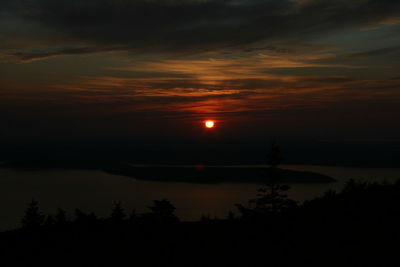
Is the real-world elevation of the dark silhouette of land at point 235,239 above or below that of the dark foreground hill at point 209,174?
below

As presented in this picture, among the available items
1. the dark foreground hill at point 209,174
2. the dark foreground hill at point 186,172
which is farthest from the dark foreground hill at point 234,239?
the dark foreground hill at point 209,174

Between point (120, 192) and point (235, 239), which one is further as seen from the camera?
point (120, 192)

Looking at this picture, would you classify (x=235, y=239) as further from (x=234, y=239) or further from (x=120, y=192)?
(x=120, y=192)

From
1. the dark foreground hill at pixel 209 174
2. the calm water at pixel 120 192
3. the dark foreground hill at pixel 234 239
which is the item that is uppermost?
the dark foreground hill at pixel 209 174

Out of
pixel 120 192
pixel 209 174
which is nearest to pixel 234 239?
pixel 120 192

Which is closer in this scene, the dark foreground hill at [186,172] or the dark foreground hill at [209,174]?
the dark foreground hill at [209,174]

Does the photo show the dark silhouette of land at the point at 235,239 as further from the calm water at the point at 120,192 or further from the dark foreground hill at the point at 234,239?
the calm water at the point at 120,192

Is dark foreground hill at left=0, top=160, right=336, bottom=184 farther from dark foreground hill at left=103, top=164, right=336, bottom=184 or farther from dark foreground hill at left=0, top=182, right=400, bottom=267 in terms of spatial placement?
dark foreground hill at left=0, top=182, right=400, bottom=267

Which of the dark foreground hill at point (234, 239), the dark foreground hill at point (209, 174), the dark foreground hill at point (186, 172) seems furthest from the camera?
the dark foreground hill at point (186, 172)

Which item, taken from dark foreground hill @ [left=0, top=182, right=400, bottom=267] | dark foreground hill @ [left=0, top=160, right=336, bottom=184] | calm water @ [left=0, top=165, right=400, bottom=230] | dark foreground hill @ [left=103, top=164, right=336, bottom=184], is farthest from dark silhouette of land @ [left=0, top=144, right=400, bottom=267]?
dark foreground hill @ [left=103, top=164, right=336, bottom=184]

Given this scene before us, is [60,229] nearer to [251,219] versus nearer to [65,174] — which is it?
[251,219]

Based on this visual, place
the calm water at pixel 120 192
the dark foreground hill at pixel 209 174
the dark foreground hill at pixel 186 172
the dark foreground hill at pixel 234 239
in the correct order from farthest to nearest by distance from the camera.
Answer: the dark foreground hill at pixel 186 172, the dark foreground hill at pixel 209 174, the calm water at pixel 120 192, the dark foreground hill at pixel 234 239
